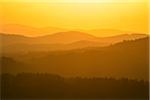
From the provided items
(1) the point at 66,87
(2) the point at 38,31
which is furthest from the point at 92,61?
(2) the point at 38,31

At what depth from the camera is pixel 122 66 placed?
77.7 inches

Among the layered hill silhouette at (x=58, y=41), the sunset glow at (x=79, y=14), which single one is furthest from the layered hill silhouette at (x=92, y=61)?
the sunset glow at (x=79, y=14)

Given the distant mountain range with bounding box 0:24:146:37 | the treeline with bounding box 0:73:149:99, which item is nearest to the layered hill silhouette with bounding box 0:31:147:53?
the distant mountain range with bounding box 0:24:146:37

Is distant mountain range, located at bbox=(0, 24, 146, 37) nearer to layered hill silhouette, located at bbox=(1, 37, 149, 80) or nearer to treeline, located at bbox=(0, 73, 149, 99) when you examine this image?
layered hill silhouette, located at bbox=(1, 37, 149, 80)

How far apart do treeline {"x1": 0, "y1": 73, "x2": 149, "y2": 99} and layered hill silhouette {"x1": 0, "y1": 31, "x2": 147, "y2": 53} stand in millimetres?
186

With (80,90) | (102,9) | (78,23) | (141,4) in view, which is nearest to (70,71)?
(80,90)

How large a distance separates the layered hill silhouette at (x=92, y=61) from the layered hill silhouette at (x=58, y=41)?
3 cm

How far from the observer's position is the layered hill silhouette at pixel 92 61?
196 cm

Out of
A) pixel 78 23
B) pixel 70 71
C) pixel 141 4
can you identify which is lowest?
pixel 70 71

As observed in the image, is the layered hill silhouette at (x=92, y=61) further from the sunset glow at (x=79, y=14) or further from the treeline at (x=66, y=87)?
the sunset glow at (x=79, y=14)

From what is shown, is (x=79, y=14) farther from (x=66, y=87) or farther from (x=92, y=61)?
(x=66, y=87)

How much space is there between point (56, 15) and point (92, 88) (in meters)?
0.56

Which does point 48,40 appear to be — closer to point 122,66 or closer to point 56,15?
point 56,15

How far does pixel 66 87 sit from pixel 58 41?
322 millimetres
